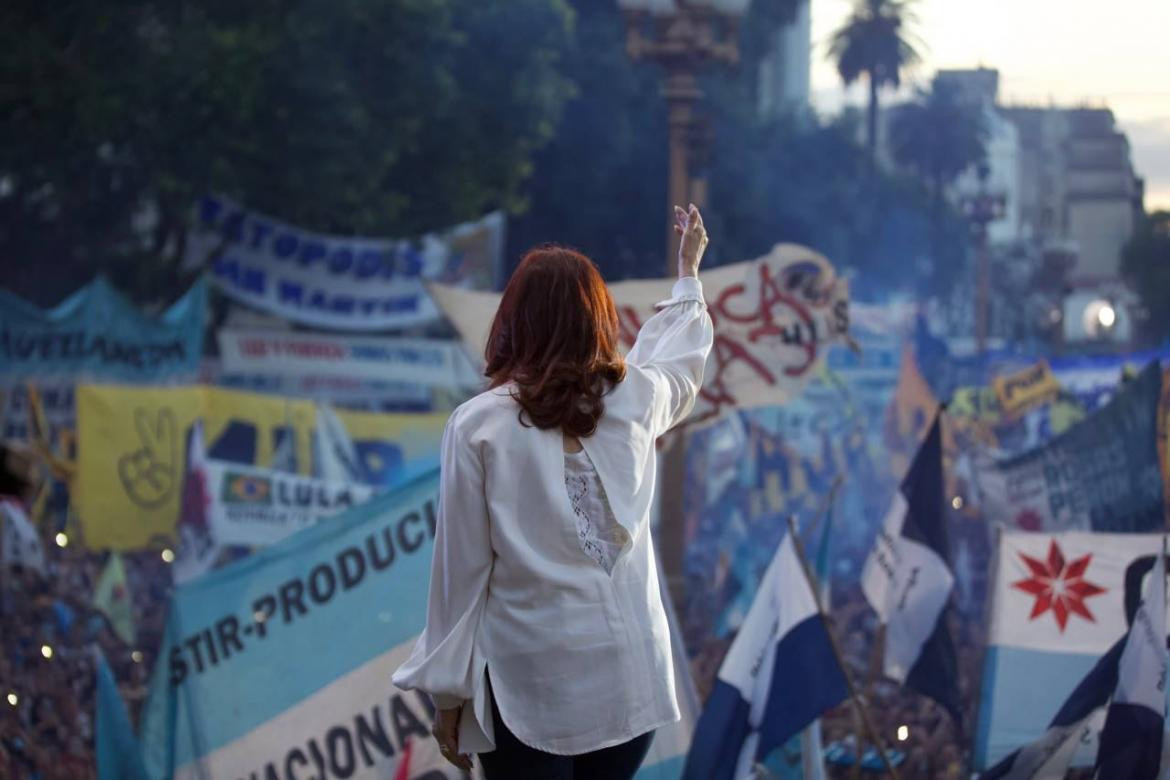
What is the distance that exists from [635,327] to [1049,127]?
46.0m

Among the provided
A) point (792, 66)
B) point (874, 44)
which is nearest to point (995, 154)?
point (874, 44)

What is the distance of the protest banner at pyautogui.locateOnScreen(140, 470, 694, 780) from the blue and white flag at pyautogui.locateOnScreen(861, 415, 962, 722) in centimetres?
219

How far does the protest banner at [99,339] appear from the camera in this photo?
11547mm

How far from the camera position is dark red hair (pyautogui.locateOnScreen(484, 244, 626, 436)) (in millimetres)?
2646

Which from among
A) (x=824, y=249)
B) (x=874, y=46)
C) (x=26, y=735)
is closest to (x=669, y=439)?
(x=26, y=735)

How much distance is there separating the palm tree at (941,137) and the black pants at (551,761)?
50.3 meters

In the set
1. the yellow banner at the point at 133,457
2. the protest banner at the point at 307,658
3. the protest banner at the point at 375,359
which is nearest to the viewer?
the protest banner at the point at 307,658

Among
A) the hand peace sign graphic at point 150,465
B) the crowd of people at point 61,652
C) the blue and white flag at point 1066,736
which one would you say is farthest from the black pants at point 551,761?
the hand peace sign graphic at point 150,465

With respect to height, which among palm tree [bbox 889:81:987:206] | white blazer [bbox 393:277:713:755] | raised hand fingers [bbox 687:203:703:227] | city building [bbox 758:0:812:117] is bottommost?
white blazer [bbox 393:277:713:755]

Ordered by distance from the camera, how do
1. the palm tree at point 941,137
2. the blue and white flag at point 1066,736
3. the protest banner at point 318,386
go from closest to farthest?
1. the blue and white flag at point 1066,736
2. the protest banner at point 318,386
3. the palm tree at point 941,137

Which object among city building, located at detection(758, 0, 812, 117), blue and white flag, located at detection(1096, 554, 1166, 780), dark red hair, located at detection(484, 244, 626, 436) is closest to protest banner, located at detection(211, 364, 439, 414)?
blue and white flag, located at detection(1096, 554, 1166, 780)

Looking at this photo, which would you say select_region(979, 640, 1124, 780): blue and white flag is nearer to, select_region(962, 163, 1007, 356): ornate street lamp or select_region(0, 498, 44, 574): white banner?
select_region(0, 498, 44, 574): white banner

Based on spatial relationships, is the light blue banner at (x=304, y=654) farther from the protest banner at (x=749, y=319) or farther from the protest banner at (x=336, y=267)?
the protest banner at (x=336, y=267)

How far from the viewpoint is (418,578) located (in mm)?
5227
